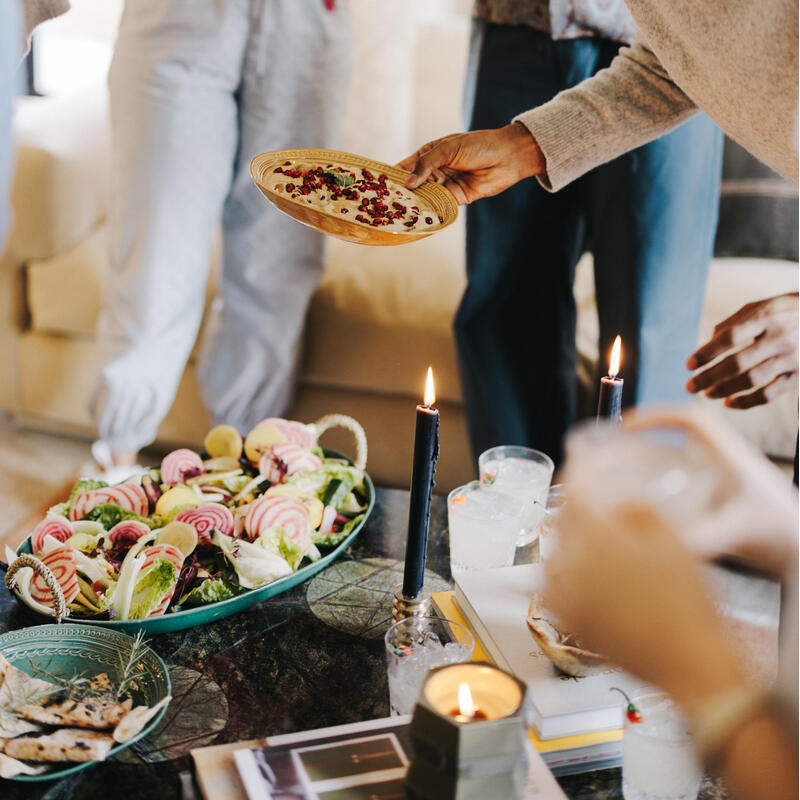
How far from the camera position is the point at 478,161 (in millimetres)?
1135

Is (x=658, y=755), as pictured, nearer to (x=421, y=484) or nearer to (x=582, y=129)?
(x=421, y=484)

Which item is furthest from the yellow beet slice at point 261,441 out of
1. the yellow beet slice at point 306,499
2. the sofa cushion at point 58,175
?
the sofa cushion at point 58,175

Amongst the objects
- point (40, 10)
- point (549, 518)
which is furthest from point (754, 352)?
point (40, 10)

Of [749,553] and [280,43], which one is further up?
[280,43]

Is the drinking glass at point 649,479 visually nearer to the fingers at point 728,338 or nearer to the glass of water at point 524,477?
the fingers at point 728,338

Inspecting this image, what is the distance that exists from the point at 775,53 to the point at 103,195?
1914 mm

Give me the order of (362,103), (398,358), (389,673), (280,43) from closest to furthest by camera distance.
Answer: (389,673)
(280,43)
(398,358)
(362,103)

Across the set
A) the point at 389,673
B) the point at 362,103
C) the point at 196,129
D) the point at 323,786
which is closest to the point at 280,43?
the point at 196,129

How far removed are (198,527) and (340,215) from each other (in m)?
0.38

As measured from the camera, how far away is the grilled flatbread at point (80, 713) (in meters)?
0.66

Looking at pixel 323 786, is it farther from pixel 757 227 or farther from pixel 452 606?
pixel 757 227

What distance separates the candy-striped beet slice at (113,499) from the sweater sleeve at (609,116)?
Answer: 65 cm

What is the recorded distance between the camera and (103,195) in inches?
88.9

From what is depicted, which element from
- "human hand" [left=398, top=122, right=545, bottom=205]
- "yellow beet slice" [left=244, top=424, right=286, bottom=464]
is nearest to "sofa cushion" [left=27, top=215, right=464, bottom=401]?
"human hand" [left=398, top=122, right=545, bottom=205]
